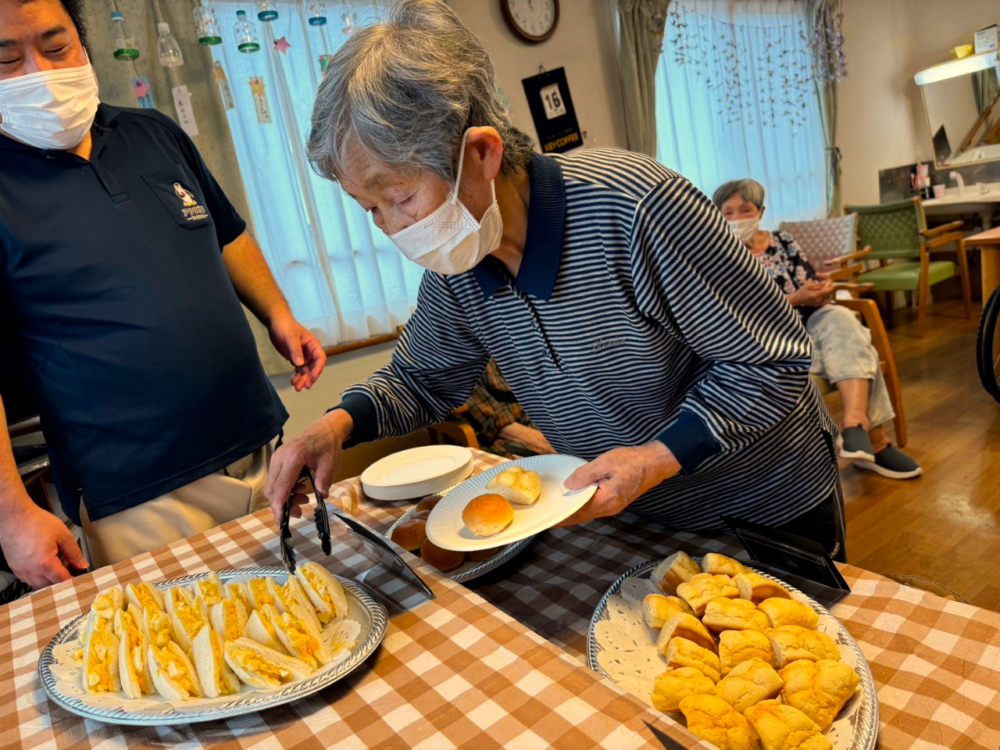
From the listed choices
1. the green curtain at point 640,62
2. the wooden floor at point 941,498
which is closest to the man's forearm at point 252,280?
the wooden floor at point 941,498

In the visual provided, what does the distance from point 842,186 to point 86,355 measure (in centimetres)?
684

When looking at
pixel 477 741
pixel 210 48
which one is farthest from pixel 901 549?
pixel 210 48

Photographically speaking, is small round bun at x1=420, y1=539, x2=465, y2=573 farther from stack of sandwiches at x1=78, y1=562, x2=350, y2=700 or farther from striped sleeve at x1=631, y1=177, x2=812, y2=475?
striped sleeve at x1=631, y1=177, x2=812, y2=475

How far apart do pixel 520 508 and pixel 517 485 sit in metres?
0.03

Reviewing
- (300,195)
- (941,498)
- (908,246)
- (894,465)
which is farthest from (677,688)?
(908,246)

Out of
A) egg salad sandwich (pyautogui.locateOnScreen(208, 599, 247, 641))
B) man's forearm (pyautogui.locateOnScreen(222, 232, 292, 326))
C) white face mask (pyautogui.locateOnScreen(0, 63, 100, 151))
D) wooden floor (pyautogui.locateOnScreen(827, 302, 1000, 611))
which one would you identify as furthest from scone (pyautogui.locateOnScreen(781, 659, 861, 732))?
wooden floor (pyautogui.locateOnScreen(827, 302, 1000, 611))

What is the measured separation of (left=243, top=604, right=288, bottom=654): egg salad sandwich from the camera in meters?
0.77

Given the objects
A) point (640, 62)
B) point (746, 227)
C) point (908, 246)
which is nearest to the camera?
point (746, 227)

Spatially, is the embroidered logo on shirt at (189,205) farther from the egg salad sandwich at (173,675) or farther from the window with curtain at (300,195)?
the window with curtain at (300,195)

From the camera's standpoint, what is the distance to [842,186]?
6648 mm

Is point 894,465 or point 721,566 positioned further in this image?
point 894,465

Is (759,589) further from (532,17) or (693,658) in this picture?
(532,17)

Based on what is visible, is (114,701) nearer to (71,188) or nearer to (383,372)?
(383,372)

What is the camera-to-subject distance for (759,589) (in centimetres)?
82
